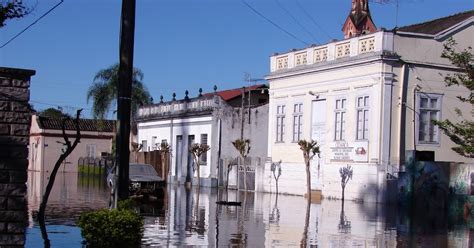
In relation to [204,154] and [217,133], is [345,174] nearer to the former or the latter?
[217,133]

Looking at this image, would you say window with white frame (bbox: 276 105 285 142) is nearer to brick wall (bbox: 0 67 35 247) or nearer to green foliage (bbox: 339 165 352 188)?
green foliage (bbox: 339 165 352 188)

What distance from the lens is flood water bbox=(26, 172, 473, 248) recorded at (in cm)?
1752

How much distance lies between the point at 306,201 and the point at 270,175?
25.1 ft

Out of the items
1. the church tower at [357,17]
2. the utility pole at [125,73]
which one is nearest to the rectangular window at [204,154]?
the church tower at [357,17]

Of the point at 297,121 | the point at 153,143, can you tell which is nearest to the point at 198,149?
the point at 297,121

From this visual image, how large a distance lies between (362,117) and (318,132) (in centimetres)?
381

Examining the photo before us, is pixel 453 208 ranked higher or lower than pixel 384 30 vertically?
lower

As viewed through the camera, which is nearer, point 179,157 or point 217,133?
point 217,133

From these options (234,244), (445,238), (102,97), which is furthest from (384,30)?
(102,97)

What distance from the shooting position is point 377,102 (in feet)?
113

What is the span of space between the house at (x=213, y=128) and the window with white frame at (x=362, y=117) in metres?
9.58

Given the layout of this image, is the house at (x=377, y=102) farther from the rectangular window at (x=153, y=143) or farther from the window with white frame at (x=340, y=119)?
the rectangular window at (x=153, y=143)

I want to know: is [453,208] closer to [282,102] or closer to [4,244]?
[282,102]

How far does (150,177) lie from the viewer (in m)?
33.6
